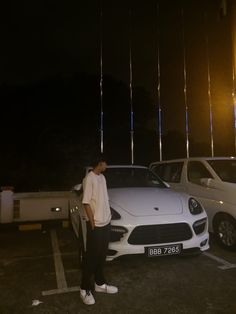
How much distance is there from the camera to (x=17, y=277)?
14.6 ft

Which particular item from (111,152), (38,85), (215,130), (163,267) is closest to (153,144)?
(111,152)

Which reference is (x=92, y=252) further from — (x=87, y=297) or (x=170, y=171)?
(x=170, y=171)

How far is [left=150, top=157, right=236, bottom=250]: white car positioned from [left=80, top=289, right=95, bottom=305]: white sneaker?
9.62ft

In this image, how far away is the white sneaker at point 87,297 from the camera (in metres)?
3.52

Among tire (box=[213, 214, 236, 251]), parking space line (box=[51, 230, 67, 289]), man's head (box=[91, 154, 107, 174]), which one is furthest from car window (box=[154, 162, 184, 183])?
man's head (box=[91, 154, 107, 174])

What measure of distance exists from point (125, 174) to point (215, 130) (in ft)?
34.1

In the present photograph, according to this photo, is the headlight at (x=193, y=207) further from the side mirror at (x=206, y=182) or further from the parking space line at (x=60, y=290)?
the parking space line at (x=60, y=290)

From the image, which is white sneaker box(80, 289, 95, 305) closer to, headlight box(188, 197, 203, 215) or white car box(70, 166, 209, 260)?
white car box(70, 166, 209, 260)

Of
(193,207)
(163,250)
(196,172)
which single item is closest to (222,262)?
(193,207)

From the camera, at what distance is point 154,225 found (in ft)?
14.3

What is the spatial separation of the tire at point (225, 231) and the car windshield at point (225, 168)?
0.77 meters

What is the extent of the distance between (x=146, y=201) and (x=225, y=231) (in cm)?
178

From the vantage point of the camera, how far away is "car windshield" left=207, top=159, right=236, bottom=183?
20.0 feet

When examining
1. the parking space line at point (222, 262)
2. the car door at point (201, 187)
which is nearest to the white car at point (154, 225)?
the parking space line at point (222, 262)
